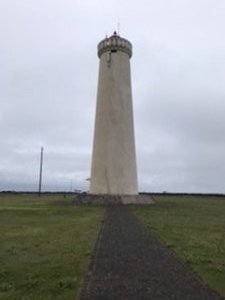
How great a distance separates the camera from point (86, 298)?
6754 mm

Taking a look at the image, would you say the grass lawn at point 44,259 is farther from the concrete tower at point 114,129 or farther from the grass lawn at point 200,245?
the concrete tower at point 114,129

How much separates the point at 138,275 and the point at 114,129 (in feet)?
87.4

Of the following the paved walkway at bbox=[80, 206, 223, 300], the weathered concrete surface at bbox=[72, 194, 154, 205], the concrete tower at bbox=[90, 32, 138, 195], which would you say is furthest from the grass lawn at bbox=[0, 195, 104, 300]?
the concrete tower at bbox=[90, 32, 138, 195]

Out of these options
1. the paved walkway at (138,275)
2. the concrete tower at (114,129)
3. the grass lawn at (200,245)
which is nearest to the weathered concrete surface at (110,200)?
the concrete tower at (114,129)

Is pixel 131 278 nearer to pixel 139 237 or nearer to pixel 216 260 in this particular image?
pixel 216 260

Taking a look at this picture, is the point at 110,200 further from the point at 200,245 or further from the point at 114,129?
the point at 200,245

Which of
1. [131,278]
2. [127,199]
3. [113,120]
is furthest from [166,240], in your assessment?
[113,120]

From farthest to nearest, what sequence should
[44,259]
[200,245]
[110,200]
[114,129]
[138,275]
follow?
[114,129]
[110,200]
[200,245]
[44,259]
[138,275]

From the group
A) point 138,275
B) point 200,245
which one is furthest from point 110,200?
point 138,275

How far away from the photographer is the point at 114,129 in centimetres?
3475

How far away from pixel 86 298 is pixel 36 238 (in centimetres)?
737

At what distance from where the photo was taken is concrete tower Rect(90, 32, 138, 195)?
34.6m

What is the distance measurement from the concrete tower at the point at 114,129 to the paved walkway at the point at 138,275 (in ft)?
70.5

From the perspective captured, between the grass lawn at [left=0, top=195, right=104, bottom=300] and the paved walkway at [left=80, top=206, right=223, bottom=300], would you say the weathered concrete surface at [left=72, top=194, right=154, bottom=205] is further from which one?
the paved walkway at [left=80, top=206, right=223, bottom=300]
